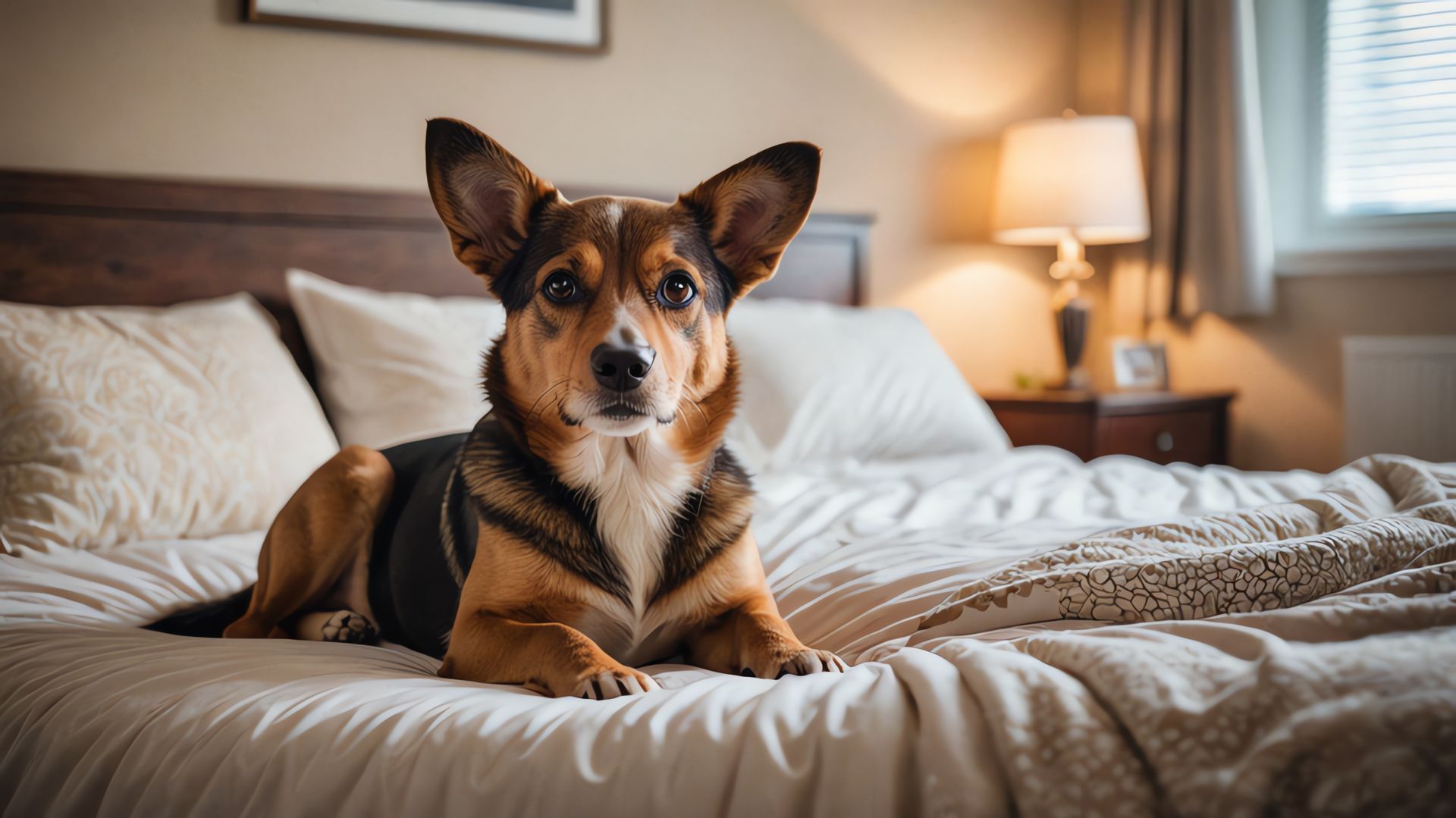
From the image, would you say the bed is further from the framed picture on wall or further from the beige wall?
the framed picture on wall

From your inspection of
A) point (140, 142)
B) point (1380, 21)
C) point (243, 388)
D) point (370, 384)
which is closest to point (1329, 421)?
point (1380, 21)

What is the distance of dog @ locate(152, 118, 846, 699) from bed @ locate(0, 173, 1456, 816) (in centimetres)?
8

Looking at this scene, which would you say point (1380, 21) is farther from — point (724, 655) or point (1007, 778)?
point (1007, 778)

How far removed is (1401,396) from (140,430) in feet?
12.5

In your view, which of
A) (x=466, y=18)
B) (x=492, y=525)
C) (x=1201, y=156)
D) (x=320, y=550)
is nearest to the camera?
(x=492, y=525)

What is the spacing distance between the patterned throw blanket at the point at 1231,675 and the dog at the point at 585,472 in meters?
0.30

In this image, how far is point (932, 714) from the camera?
0.87 metres

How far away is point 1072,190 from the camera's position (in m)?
3.70

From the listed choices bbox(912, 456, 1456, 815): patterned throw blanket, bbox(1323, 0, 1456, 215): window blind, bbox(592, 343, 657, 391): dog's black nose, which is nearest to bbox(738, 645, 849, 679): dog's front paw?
bbox(912, 456, 1456, 815): patterned throw blanket

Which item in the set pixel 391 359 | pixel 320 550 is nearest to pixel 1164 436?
pixel 391 359

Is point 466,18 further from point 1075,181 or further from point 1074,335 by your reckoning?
point 1074,335

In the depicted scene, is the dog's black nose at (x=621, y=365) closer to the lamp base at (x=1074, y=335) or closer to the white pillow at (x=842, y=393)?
the white pillow at (x=842, y=393)

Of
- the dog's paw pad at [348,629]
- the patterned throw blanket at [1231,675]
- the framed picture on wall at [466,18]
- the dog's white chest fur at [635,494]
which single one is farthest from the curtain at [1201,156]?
the dog's paw pad at [348,629]

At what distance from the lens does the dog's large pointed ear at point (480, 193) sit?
140cm
